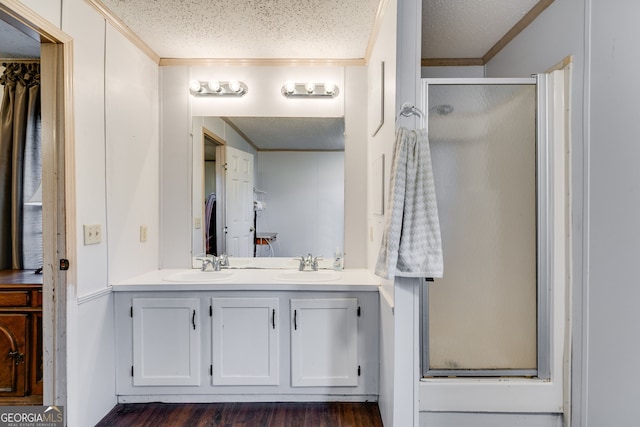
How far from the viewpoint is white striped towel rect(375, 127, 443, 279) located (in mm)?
1396

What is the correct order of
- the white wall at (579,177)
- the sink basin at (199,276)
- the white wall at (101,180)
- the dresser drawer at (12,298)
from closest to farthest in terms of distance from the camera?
the white wall at (579,177) → the white wall at (101,180) → the dresser drawer at (12,298) → the sink basin at (199,276)

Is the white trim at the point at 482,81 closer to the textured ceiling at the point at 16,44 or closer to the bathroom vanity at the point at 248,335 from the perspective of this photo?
the bathroom vanity at the point at 248,335

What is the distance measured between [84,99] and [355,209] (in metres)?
1.77

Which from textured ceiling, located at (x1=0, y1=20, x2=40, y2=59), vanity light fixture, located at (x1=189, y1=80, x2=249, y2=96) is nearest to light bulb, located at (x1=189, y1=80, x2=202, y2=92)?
vanity light fixture, located at (x1=189, y1=80, x2=249, y2=96)

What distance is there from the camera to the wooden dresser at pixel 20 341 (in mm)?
1767

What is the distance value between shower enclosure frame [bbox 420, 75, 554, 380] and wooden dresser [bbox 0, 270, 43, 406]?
6.92 feet

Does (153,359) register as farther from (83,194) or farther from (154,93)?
(154,93)

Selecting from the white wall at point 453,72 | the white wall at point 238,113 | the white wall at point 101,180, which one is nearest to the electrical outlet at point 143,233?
the white wall at point 101,180

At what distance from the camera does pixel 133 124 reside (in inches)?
83.5

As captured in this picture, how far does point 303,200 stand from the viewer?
97.8 inches

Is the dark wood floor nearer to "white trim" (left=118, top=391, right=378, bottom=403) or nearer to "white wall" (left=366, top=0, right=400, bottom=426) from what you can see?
"white trim" (left=118, top=391, right=378, bottom=403)

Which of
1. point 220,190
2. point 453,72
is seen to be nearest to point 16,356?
point 220,190

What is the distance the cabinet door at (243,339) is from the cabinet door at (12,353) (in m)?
1.01

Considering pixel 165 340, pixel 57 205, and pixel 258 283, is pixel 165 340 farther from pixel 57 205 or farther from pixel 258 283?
pixel 57 205
